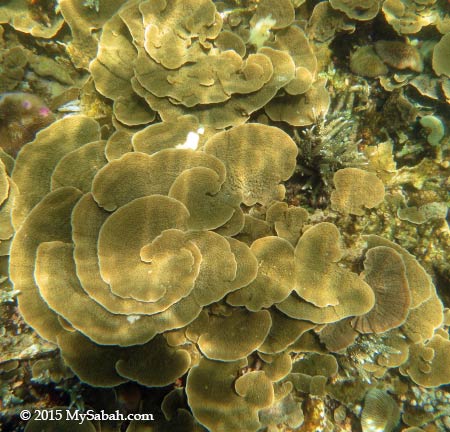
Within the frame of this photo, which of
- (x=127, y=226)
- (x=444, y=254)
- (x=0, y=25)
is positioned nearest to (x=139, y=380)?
(x=127, y=226)

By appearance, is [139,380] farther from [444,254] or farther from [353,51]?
[353,51]

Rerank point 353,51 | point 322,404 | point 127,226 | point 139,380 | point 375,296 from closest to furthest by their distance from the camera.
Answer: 1. point 127,226
2. point 139,380
3. point 375,296
4. point 322,404
5. point 353,51

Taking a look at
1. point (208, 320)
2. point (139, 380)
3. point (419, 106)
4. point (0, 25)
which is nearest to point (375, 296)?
point (208, 320)

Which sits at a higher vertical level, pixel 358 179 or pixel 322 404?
pixel 358 179

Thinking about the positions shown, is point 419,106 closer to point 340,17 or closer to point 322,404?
point 340,17

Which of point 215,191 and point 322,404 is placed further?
point 322,404

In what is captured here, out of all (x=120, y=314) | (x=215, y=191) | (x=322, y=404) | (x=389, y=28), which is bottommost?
(x=322, y=404)

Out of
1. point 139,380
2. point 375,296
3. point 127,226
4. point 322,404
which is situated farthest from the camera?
point 322,404
